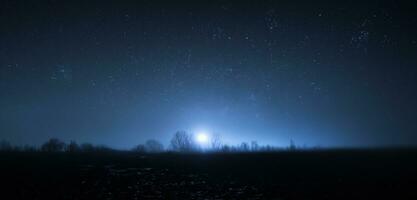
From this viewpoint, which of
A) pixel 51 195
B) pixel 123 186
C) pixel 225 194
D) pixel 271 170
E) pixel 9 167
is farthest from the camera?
pixel 271 170

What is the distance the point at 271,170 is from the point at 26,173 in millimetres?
48464

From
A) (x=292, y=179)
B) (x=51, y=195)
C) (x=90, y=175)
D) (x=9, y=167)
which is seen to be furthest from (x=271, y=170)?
(x=9, y=167)

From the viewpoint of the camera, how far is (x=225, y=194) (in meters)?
46.3

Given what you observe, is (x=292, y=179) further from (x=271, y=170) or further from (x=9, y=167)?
(x=9, y=167)

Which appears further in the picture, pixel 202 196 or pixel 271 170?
pixel 271 170

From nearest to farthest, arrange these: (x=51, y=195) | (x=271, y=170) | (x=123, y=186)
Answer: (x=51, y=195) → (x=123, y=186) → (x=271, y=170)

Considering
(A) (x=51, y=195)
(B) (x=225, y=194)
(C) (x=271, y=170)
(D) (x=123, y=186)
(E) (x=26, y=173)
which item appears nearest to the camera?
(A) (x=51, y=195)

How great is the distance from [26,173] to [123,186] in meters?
21.2

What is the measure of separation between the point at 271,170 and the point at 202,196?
33952 mm

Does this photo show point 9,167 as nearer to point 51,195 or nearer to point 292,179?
point 51,195

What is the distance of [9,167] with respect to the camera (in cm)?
6731

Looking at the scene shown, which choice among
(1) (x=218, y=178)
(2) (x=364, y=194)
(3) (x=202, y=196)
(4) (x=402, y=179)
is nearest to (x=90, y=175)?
(1) (x=218, y=178)

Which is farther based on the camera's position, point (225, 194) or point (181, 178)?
point (181, 178)

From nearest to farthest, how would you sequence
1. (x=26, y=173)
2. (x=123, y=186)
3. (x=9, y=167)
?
(x=123, y=186) → (x=26, y=173) → (x=9, y=167)
